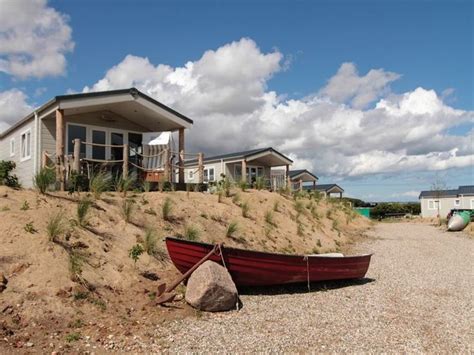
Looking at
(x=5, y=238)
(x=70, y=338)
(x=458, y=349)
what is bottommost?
(x=458, y=349)

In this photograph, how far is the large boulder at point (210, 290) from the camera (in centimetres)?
760

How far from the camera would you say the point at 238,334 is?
6641 millimetres

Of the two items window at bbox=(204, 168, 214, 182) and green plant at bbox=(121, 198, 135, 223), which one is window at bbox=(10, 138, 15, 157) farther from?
window at bbox=(204, 168, 214, 182)

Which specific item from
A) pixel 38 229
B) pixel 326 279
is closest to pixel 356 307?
pixel 326 279

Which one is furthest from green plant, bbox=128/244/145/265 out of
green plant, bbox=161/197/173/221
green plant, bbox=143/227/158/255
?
green plant, bbox=161/197/173/221

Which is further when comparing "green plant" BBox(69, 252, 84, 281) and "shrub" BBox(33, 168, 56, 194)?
"shrub" BBox(33, 168, 56, 194)

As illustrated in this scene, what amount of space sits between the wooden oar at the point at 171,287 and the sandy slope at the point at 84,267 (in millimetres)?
173

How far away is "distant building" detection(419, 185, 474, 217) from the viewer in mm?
52612

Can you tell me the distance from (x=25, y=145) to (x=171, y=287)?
1276 cm

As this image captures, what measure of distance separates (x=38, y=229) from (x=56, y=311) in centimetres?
248

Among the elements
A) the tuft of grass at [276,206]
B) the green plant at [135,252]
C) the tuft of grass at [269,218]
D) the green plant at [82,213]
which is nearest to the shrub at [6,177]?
the green plant at [82,213]

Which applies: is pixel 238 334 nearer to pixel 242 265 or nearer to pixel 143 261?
pixel 242 265

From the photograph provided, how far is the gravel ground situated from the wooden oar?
26.4 inches

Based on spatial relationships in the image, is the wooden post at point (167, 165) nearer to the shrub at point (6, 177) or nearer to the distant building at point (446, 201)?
the shrub at point (6, 177)
